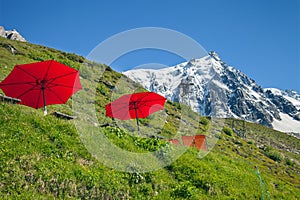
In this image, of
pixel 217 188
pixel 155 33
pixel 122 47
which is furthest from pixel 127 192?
pixel 155 33

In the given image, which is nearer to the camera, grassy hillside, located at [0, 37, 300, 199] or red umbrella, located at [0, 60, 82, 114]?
grassy hillside, located at [0, 37, 300, 199]

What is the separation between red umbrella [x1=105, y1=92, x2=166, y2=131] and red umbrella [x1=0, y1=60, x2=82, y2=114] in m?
3.54

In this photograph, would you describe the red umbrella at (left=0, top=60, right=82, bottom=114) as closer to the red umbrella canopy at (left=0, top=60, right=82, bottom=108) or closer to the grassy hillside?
the red umbrella canopy at (left=0, top=60, right=82, bottom=108)

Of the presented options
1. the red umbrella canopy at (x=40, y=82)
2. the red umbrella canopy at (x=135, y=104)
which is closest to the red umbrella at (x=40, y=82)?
the red umbrella canopy at (x=40, y=82)

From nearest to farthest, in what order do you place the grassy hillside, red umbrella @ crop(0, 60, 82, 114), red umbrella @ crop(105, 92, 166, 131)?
the grassy hillside, red umbrella @ crop(0, 60, 82, 114), red umbrella @ crop(105, 92, 166, 131)

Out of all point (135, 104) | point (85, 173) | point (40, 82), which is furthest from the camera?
point (135, 104)

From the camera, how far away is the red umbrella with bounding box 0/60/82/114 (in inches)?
751

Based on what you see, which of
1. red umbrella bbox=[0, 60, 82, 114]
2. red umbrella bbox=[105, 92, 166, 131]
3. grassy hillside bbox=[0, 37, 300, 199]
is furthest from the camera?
red umbrella bbox=[105, 92, 166, 131]

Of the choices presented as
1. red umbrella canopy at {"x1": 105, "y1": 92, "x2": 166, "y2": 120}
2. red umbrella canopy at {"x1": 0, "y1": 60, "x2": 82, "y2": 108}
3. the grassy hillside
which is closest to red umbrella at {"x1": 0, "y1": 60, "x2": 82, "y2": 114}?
red umbrella canopy at {"x1": 0, "y1": 60, "x2": 82, "y2": 108}

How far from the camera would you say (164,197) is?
12.1m

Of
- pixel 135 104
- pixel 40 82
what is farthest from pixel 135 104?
pixel 40 82

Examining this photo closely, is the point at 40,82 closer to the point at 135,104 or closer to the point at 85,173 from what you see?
the point at 135,104

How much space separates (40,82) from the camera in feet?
67.5

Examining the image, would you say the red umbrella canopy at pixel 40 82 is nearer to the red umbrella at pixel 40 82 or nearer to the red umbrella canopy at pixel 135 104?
the red umbrella at pixel 40 82
